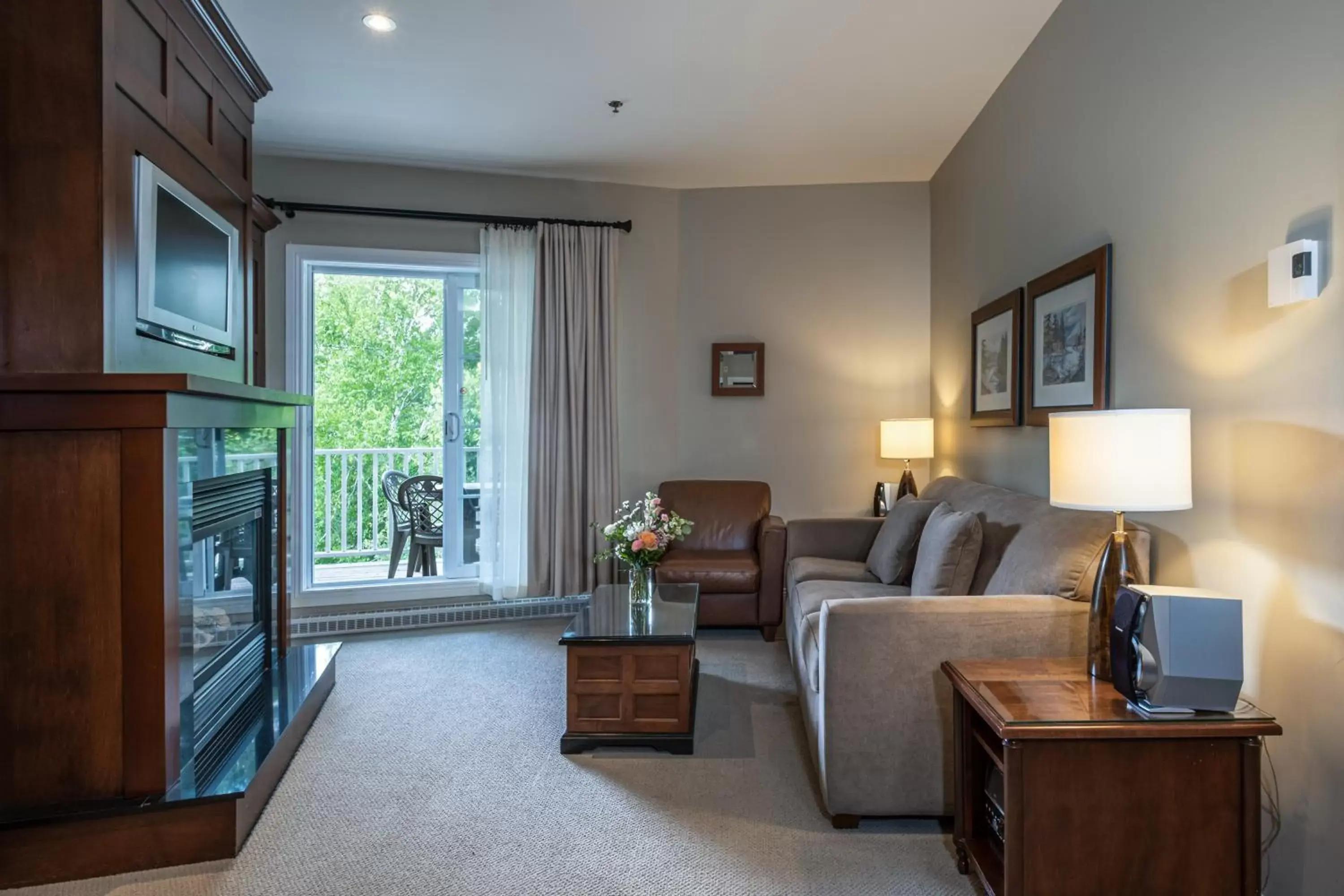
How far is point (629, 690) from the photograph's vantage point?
2566 mm

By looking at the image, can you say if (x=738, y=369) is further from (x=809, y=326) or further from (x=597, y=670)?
(x=597, y=670)

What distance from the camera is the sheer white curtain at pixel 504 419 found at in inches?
169

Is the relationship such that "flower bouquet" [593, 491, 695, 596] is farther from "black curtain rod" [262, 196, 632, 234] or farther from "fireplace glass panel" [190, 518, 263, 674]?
"black curtain rod" [262, 196, 632, 234]

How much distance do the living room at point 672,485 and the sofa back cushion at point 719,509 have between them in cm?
4

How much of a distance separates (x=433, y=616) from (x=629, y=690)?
2147 millimetres

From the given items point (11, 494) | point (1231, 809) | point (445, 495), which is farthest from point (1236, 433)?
point (445, 495)

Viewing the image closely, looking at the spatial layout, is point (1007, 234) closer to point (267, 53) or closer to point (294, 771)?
point (267, 53)

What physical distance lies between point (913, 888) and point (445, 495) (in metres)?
3.42

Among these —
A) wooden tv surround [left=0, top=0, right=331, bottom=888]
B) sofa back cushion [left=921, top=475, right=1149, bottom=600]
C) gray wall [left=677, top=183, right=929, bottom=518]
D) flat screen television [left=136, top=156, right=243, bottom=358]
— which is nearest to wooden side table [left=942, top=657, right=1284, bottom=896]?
sofa back cushion [left=921, top=475, right=1149, bottom=600]

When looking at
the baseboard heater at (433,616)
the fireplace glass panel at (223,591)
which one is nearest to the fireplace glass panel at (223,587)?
the fireplace glass panel at (223,591)

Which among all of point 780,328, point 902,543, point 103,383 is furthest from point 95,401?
point 780,328

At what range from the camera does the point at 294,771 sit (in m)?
2.44

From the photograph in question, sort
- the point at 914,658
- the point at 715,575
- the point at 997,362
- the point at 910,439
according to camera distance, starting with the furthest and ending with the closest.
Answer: the point at 910,439
the point at 715,575
the point at 997,362
the point at 914,658

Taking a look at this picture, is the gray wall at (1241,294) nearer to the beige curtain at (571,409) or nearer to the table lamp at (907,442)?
the table lamp at (907,442)
